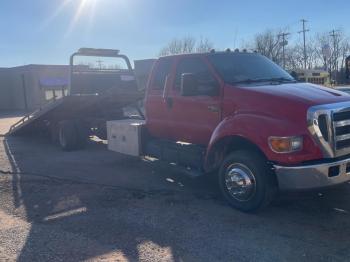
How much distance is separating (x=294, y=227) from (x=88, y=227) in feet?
8.35

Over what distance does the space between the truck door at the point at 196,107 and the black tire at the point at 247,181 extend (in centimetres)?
75

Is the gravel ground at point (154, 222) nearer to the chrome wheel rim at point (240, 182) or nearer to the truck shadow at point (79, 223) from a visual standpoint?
the truck shadow at point (79, 223)

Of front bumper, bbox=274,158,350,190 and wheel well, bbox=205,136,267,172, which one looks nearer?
front bumper, bbox=274,158,350,190

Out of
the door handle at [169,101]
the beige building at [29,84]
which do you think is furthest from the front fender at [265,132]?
the beige building at [29,84]

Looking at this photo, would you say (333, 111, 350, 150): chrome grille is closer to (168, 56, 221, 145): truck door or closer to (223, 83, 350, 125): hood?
(223, 83, 350, 125): hood

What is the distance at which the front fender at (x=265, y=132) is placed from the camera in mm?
4797

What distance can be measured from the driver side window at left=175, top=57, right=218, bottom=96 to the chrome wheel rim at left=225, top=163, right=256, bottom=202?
1.19 meters

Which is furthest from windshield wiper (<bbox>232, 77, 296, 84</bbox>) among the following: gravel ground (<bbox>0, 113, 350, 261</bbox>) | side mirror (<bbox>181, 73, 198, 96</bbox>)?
gravel ground (<bbox>0, 113, 350, 261</bbox>)

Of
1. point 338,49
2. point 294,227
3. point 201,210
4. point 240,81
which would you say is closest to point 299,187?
point 294,227

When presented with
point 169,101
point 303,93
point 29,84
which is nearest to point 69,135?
point 169,101

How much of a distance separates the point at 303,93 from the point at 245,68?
1277 millimetres

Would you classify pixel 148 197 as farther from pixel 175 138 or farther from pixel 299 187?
pixel 299 187

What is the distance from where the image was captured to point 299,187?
4.79 metres

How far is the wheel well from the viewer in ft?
17.8
